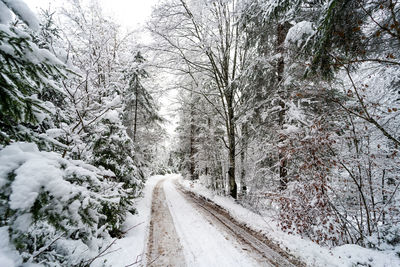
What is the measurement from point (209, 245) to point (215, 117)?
28.3 feet

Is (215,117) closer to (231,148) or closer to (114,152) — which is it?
(231,148)

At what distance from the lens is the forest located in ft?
4.47

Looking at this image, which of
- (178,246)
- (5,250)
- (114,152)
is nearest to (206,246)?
(178,246)

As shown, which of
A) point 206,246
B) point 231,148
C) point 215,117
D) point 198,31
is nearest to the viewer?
point 206,246

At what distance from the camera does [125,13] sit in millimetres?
8789

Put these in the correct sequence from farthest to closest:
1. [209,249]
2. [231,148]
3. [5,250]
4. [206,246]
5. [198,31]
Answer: [231,148], [198,31], [206,246], [209,249], [5,250]

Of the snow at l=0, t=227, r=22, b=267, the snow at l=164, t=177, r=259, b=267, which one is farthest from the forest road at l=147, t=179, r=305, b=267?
the snow at l=0, t=227, r=22, b=267

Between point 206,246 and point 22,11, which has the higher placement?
point 22,11

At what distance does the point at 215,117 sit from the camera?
38.3 ft

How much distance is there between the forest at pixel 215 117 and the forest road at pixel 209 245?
3.44 feet

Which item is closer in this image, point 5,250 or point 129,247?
point 5,250

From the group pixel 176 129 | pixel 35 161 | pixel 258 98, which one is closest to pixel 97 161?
pixel 35 161

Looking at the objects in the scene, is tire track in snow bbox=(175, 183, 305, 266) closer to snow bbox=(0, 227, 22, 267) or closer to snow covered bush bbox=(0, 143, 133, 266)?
snow covered bush bbox=(0, 143, 133, 266)

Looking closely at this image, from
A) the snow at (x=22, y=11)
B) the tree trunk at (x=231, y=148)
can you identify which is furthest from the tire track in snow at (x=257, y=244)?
the snow at (x=22, y=11)
